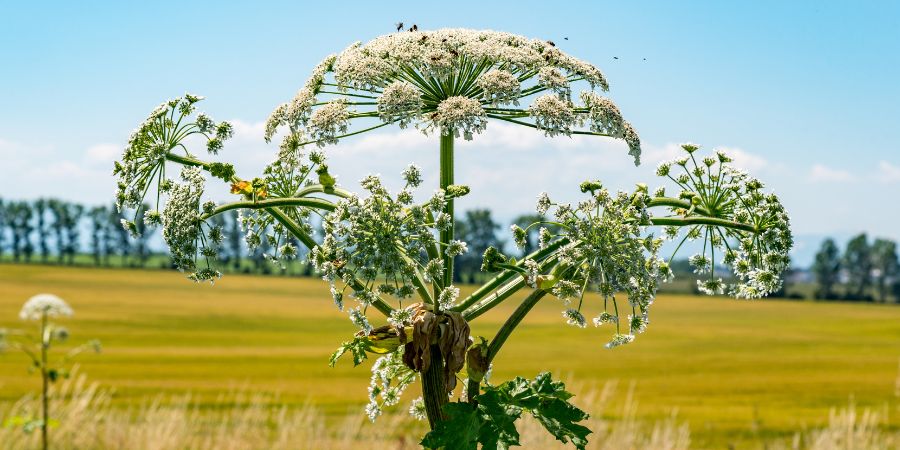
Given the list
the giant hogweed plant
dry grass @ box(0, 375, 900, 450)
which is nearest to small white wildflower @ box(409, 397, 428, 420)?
the giant hogweed plant

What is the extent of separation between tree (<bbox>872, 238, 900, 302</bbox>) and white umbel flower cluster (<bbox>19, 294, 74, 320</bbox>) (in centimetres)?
12165

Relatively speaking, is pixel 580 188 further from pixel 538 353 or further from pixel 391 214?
pixel 538 353

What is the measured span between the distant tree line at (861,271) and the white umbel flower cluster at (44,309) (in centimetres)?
11352

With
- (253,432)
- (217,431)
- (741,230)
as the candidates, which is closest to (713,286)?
(741,230)

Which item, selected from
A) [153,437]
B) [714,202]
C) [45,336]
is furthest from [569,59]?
[153,437]

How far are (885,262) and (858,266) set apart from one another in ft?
11.4

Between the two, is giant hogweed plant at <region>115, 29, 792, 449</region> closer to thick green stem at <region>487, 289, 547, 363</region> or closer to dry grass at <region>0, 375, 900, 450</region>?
thick green stem at <region>487, 289, 547, 363</region>

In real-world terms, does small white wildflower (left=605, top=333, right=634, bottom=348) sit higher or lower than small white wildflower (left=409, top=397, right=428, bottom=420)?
higher

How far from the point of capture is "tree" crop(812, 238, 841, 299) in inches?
4124

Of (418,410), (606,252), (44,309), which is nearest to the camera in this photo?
(606,252)

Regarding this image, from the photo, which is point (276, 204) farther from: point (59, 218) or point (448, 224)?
point (59, 218)

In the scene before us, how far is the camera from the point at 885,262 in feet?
364

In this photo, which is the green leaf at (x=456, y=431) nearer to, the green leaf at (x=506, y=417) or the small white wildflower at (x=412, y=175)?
the green leaf at (x=506, y=417)

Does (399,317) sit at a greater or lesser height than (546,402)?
greater
